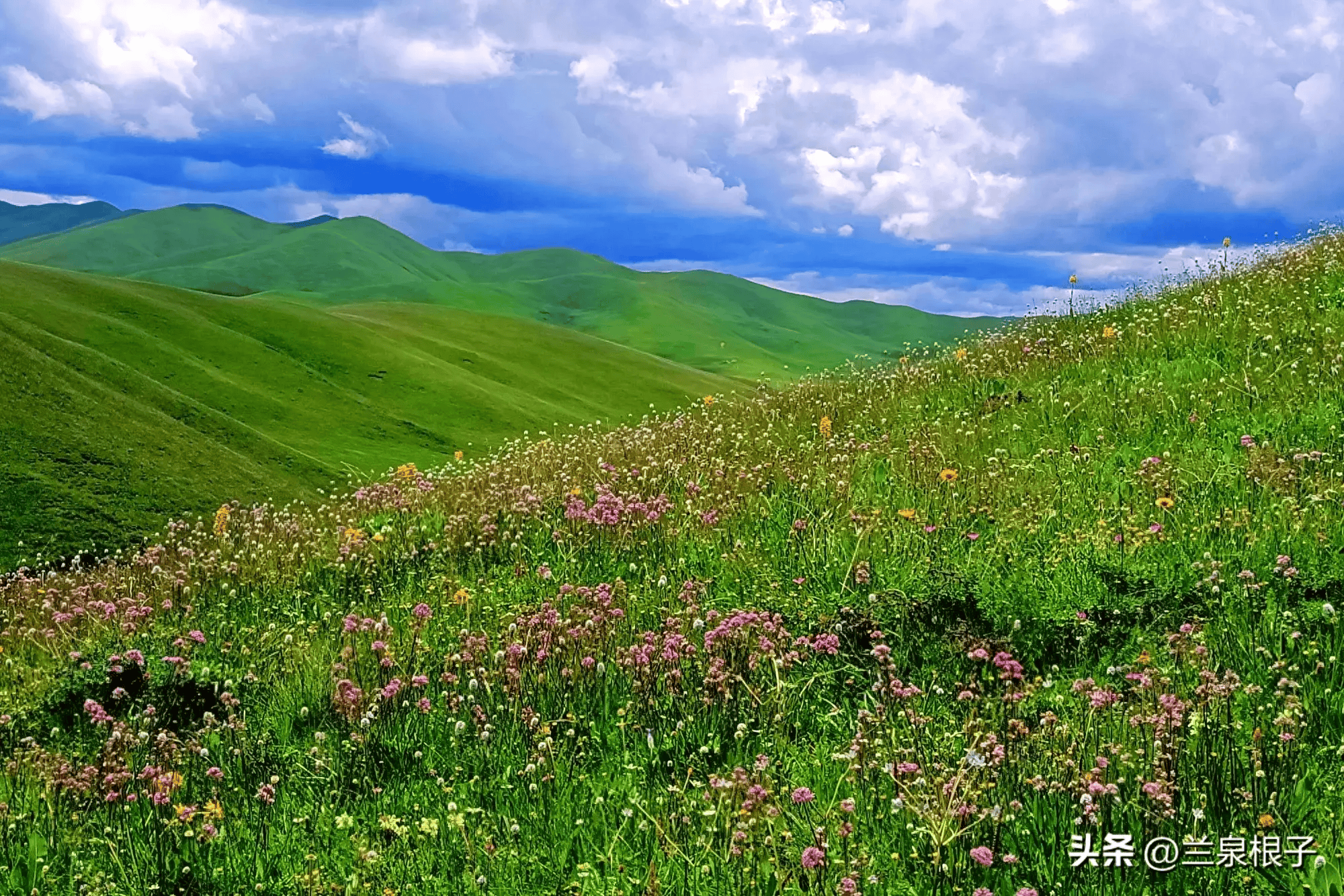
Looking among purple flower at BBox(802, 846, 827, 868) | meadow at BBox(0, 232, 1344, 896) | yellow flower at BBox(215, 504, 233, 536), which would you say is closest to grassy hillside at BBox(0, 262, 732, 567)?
yellow flower at BBox(215, 504, 233, 536)

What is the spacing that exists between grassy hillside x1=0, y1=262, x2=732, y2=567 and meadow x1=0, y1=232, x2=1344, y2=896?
22.5ft

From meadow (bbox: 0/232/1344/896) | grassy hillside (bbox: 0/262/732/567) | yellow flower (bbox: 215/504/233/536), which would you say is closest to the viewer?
meadow (bbox: 0/232/1344/896)

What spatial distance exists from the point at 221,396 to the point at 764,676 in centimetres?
3493

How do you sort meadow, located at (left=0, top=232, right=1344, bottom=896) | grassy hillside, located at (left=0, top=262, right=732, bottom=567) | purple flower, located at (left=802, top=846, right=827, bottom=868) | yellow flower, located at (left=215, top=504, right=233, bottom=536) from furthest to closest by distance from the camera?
1. grassy hillside, located at (left=0, top=262, right=732, bottom=567)
2. yellow flower, located at (left=215, top=504, right=233, bottom=536)
3. meadow, located at (left=0, top=232, right=1344, bottom=896)
4. purple flower, located at (left=802, top=846, right=827, bottom=868)

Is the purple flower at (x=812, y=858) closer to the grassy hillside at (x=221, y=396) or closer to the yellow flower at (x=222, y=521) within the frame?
the yellow flower at (x=222, y=521)

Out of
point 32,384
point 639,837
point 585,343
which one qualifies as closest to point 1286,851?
point 639,837

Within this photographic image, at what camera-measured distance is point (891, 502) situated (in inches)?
401

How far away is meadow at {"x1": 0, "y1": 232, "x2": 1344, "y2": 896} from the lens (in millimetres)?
Answer: 4727

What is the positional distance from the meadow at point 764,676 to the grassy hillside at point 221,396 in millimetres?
6858

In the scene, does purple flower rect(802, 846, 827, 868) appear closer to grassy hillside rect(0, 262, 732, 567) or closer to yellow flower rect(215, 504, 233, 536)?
yellow flower rect(215, 504, 233, 536)

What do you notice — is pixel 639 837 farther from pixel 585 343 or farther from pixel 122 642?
pixel 585 343

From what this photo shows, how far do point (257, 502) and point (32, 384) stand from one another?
5387mm

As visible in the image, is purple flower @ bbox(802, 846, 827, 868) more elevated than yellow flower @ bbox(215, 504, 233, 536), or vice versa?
purple flower @ bbox(802, 846, 827, 868)

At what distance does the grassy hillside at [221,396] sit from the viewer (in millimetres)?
19016
